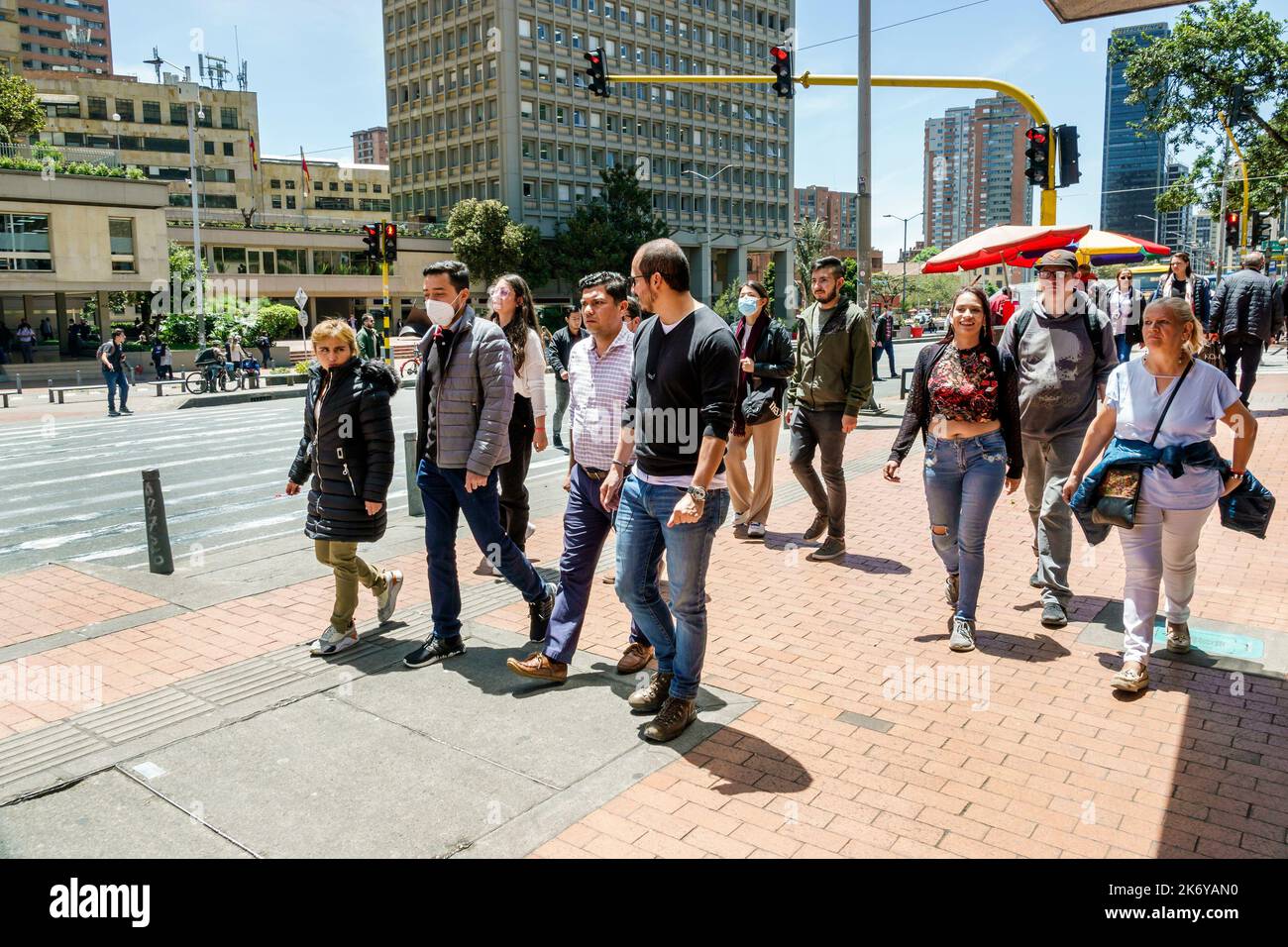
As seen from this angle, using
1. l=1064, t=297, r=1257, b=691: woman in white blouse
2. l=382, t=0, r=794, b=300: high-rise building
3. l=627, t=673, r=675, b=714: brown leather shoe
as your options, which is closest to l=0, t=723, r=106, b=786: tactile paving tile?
l=627, t=673, r=675, b=714: brown leather shoe

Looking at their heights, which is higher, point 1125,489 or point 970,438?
point 970,438

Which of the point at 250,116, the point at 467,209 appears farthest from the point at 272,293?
the point at 250,116

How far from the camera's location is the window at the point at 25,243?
40.3m

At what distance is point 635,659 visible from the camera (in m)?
5.12

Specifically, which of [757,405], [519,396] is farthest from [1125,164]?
[519,396]

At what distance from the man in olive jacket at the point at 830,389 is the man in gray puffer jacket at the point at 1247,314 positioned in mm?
6576

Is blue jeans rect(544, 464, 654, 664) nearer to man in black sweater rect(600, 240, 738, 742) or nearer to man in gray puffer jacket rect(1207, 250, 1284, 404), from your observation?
man in black sweater rect(600, 240, 738, 742)

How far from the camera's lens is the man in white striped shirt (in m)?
4.79

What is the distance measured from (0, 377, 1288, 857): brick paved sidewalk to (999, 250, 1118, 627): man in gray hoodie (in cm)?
38

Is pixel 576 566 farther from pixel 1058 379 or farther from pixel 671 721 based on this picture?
pixel 1058 379

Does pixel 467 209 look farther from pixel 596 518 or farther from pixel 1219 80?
pixel 596 518

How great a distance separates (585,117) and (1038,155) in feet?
245

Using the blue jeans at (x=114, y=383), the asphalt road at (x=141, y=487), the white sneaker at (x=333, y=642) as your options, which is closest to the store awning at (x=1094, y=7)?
the white sneaker at (x=333, y=642)

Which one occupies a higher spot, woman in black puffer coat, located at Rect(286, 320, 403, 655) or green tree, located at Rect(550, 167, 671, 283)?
green tree, located at Rect(550, 167, 671, 283)
